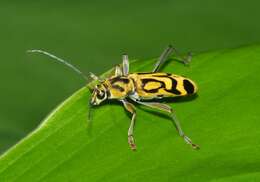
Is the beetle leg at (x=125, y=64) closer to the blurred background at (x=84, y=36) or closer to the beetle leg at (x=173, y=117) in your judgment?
the blurred background at (x=84, y=36)

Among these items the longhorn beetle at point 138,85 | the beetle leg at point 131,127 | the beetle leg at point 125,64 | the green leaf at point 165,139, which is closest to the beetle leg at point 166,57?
the longhorn beetle at point 138,85

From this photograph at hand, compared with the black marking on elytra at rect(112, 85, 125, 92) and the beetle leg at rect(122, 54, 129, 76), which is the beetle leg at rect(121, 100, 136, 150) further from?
the beetle leg at rect(122, 54, 129, 76)

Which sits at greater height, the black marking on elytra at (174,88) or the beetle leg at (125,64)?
the beetle leg at (125,64)

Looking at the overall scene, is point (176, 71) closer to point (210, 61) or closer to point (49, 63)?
point (210, 61)

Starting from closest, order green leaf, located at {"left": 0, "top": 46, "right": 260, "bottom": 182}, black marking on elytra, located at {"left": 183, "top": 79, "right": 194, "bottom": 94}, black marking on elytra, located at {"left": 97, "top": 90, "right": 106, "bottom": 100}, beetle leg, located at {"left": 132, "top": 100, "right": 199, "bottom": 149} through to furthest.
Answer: green leaf, located at {"left": 0, "top": 46, "right": 260, "bottom": 182} → beetle leg, located at {"left": 132, "top": 100, "right": 199, "bottom": 149} → black marking on elytra, located at {"left": 183, "top": 79, "right": 194, "bottom": 94} → black marking on elytra, located at {"left": 97, "top": 90, "right": 106, "bottom": 100}

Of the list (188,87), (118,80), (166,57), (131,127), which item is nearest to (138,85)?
(118,80)

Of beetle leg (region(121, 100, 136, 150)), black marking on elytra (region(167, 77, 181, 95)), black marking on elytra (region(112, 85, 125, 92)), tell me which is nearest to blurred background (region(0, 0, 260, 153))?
black marking on elytra (region(112, 85, 125, 92))
